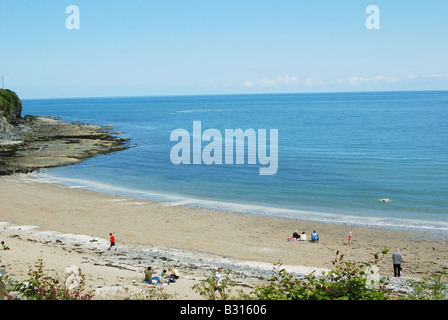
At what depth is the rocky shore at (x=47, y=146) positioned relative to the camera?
53406 mm

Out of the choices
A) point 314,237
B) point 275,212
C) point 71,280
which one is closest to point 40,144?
point 275,212

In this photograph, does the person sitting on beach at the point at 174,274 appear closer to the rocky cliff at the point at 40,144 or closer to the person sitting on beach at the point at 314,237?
the person sitting on beach at the point at 314,237

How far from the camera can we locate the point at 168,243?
84.3 ft

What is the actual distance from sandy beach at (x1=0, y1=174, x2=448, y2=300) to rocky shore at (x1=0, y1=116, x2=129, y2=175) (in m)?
18.3

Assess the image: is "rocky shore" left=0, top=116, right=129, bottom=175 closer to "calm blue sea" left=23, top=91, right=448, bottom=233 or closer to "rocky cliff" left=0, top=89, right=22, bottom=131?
"rocky cliff" left=0, top=89, right=22, bottom=131

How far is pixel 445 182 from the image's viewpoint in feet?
136

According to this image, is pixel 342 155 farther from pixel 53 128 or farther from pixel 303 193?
pixel 53 128

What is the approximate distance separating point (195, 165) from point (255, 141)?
1080 inches

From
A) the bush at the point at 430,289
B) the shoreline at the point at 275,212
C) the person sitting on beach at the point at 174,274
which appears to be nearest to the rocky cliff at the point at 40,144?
the shoreline at the point at 275,212

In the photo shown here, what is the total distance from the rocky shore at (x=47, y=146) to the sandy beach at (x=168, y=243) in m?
18.3

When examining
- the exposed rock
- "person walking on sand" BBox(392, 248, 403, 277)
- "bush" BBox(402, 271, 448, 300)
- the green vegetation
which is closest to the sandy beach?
"person walking on sand" BBox(392, 248, 403, 277)

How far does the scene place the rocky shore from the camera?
175ft

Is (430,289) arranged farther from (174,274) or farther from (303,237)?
(303,237)
